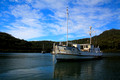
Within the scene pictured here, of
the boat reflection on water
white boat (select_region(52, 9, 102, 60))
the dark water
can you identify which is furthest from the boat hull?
the boat reflection on water

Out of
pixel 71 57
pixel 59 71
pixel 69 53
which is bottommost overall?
pixel 59 71

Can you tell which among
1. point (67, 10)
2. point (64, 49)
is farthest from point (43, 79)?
point (67, 10)


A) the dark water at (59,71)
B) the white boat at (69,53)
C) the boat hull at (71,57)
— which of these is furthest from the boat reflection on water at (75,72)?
the white boat at (69,53)

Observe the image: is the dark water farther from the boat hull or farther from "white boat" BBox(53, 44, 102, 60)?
"white boat" BBox(53, 44, 102, 60)

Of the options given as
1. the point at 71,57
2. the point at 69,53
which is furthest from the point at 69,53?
the point at 71,57

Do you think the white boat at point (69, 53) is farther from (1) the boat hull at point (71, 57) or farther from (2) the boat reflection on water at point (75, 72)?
(2) the boat reflection on water at point (75, 72)

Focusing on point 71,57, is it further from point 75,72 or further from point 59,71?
point 75,72

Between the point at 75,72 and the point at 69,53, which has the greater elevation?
the point at 69,53

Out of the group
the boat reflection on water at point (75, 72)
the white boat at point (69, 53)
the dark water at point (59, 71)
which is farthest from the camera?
the white boat at point (69, 53)

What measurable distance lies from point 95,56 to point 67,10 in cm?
2320

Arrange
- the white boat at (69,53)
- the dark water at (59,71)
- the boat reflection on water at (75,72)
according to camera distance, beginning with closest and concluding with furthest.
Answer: the dark water at (59,71) < the boat reflection on water at (75,72) < the white boat at (69,53)

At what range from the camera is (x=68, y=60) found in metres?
37.5

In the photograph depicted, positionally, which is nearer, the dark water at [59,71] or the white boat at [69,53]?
the dark water at [59,71]

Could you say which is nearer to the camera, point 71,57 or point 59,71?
point 59,71
